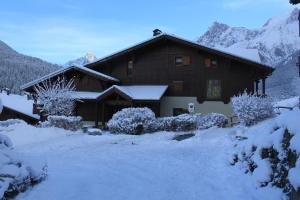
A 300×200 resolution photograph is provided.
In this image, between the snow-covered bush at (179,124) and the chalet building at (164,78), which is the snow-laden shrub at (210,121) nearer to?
the snow-covered bush at (179,124)

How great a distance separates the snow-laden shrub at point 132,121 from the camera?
68.4ft

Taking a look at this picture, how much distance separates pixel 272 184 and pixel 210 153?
556 cm

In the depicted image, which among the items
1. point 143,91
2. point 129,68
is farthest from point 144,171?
point 129,68

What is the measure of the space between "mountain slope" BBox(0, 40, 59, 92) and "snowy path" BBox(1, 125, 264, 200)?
210ft

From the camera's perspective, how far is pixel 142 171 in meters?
10.3

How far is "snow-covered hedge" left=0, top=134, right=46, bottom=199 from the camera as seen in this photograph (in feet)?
24.4

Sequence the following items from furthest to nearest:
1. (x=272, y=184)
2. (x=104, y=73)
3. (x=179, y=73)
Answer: (x=104, y=73)
(x=179, y=73)
(x=272, y=184)

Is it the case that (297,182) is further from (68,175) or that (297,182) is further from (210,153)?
(210,153)

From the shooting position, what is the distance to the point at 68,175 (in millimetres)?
9539

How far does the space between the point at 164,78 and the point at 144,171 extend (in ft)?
70.4

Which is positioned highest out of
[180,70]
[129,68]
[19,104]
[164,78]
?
[129,68]

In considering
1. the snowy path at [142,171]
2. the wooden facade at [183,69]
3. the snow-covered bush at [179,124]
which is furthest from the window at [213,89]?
the snowy path at [142,171]

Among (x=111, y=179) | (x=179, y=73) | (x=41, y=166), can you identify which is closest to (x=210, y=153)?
(x=111, y=179)

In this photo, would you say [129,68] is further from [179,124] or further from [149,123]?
[179,124]
